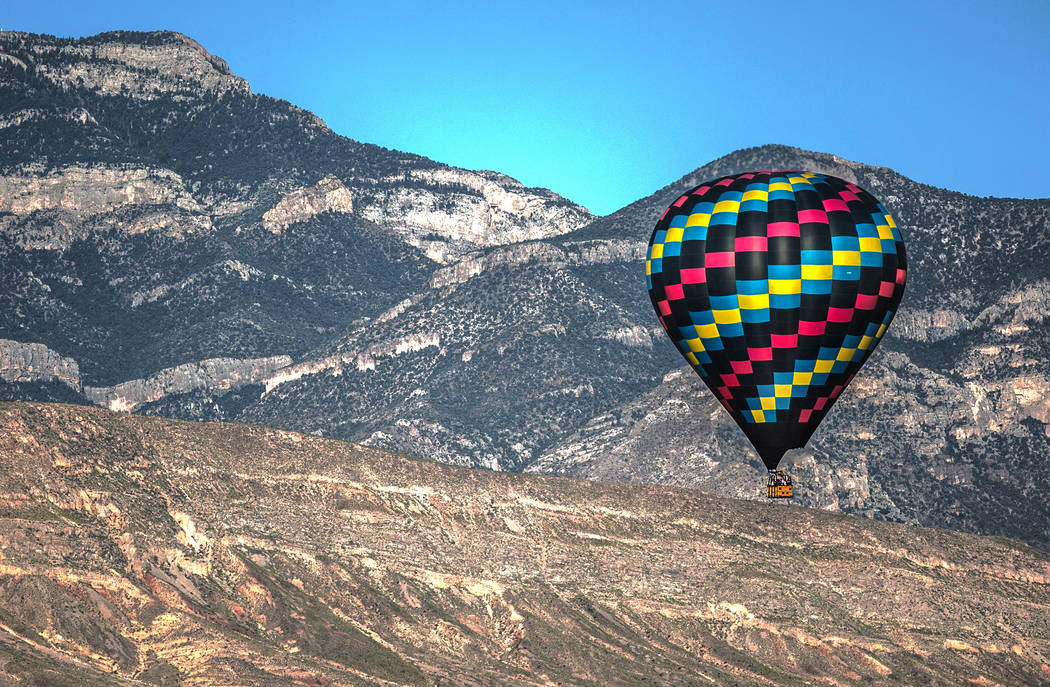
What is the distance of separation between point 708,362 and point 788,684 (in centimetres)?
5692

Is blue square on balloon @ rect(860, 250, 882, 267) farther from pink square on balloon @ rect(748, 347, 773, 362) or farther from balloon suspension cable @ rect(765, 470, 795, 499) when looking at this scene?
balloon suspension cable @ rect(765, 470, 795, 499)

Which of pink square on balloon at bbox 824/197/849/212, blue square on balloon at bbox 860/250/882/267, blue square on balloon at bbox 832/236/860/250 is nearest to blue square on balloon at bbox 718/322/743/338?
blue square on balloon at bbox 832/236/860/250

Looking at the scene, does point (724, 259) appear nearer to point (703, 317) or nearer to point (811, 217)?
point (703, 317)

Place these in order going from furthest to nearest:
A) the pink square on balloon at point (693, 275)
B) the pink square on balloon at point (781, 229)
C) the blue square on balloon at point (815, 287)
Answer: the pink square on balloon at point (693, 275)
the pink square on balloon at point (781, 229)
the blue square on balloon at point (815, 287)

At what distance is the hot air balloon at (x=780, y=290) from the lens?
142625 millimetres

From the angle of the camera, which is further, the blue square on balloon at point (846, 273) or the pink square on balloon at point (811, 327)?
the pink square on balloon at point (811, 327)

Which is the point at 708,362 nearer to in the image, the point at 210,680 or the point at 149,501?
the point at 210,680

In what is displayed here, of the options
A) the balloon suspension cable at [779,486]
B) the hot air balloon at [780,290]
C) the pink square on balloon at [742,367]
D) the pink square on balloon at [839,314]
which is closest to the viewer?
the balloon suspension cable at [779,486]

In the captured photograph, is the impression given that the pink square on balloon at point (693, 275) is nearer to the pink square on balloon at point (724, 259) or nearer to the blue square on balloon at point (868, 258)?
the pink square on balloon at point (724, 259)

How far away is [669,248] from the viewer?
146 m

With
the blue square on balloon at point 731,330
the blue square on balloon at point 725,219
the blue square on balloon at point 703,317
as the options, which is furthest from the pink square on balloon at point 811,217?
the blue square on balloon at point 703,317

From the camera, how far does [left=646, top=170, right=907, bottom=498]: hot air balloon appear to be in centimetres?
14262

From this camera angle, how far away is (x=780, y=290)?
469 feet

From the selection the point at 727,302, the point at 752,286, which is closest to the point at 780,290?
the point at 752,286
